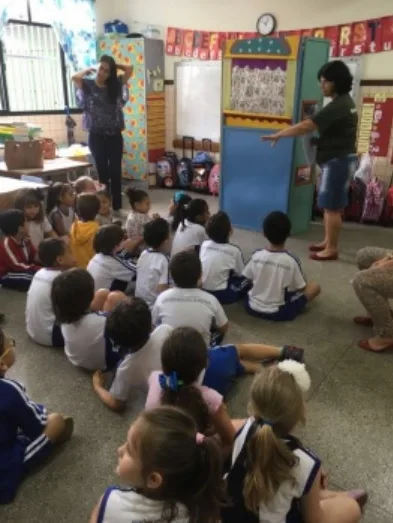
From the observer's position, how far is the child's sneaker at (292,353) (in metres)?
2.19

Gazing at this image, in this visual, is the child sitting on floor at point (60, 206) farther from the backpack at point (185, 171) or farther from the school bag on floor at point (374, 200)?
the school bag on floor at point (374, 200)

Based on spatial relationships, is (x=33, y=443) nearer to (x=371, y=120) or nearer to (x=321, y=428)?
(x=321, y=428)

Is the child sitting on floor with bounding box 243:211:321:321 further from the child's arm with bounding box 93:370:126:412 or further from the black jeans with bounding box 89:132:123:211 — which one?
the black jeans with bounding box 89:132:123:211

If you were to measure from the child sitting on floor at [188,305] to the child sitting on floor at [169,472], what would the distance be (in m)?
1.05

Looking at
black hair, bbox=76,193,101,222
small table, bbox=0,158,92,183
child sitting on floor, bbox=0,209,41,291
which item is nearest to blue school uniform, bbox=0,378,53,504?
child sitting on floor, bbox=0,209,41,291

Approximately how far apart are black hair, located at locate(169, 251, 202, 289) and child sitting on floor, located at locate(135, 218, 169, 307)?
1.34 ft

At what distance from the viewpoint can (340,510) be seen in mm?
1279

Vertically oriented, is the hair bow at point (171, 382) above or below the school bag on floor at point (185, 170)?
above

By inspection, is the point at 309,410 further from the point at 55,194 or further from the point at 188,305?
the point at 55,194

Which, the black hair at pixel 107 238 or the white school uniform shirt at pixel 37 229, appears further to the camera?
the white school uniform shirt at pixel 37 229

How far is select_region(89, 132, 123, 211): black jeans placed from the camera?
440cm

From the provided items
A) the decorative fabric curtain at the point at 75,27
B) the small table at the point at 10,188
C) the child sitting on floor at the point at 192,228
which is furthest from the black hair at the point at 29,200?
the decorative fabric curtain at the point at 75,27

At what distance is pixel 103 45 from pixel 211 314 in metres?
4.91

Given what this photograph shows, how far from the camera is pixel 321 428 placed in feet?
5.98
